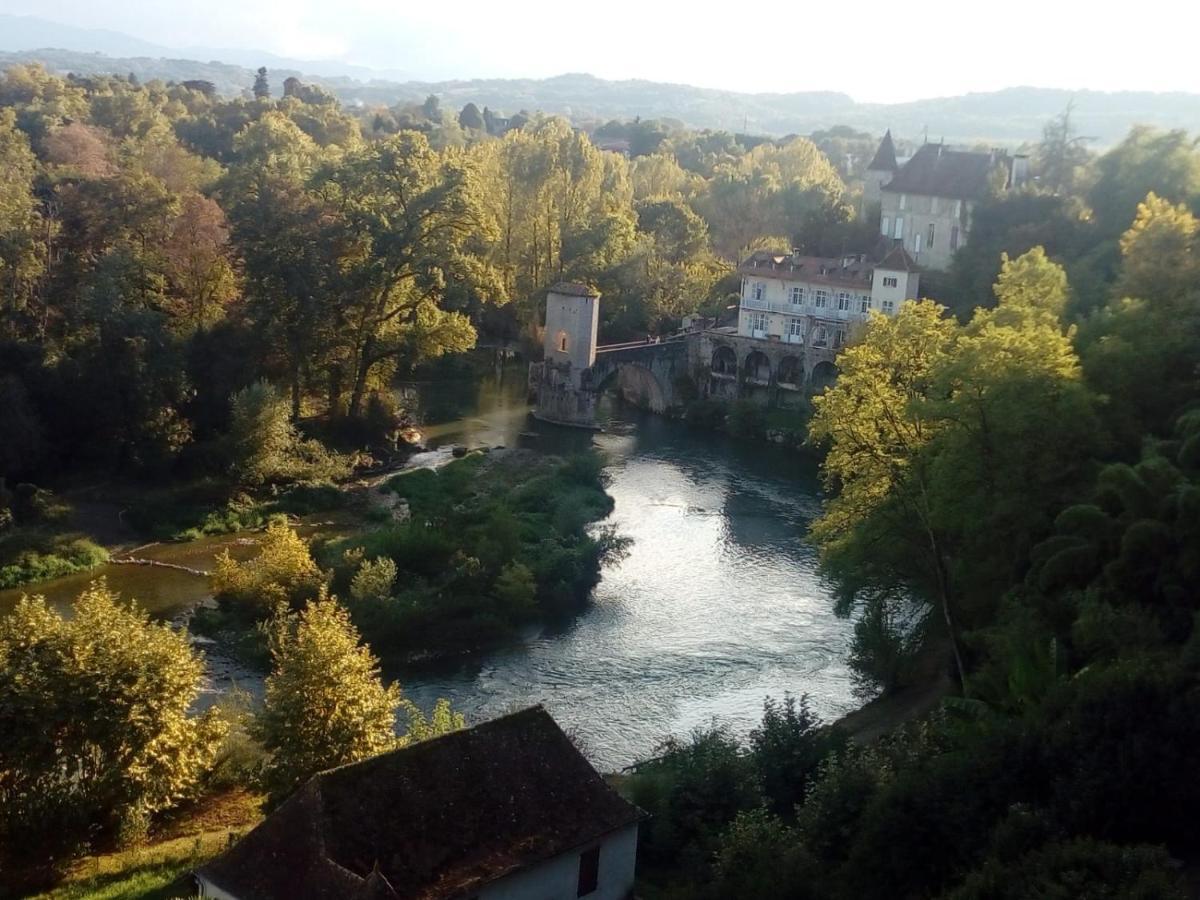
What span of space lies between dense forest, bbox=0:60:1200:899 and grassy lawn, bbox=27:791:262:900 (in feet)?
1.46

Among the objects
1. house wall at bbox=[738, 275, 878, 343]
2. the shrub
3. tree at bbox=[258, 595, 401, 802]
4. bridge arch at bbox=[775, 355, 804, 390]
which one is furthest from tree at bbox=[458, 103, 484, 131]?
tree at bbox=[258, 595, 401, 802]

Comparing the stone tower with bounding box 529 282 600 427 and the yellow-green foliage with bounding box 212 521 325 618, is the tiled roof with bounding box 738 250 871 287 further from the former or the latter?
the yellow-green foliage with bounding box 212 521 325 618

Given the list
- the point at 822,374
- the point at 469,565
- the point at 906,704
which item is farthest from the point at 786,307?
the point at 906,704

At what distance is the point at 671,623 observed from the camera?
30578 millimetres

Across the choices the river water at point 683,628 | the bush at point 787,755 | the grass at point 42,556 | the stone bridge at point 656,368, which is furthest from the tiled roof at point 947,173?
the bush at point 787,755

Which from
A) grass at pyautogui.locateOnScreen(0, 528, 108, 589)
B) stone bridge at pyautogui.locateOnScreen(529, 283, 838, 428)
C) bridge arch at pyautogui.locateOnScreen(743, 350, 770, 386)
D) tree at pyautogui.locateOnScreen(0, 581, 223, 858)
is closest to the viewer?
tree at pyautogui.locateOnScreen(0, 581, 223, 858)

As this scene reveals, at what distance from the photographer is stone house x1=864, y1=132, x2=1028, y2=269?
58344 millimetres

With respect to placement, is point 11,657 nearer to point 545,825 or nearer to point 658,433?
point 545,825

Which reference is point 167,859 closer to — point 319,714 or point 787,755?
point 319,714

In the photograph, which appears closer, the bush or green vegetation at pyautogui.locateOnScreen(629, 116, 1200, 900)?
green vegetation at pyautogui.locateOnScreen(629, 116, 1200, 900)

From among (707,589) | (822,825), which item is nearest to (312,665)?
(822,825)

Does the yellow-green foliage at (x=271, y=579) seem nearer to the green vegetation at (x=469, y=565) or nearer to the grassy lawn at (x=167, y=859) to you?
the green vegetation at (x=469, y=565)

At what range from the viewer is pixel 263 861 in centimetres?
1493

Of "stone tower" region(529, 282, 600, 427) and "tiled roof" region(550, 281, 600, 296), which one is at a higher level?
"tiled roof" region(550, 281, 600, 296)
